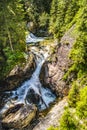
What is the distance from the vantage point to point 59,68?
1404 inches

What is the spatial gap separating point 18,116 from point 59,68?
8687mm

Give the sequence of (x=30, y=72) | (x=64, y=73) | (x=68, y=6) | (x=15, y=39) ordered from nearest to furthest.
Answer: (x=64, y=73)
(x=30, y=72)
(x=15, y=39)
(x=68, y=6)

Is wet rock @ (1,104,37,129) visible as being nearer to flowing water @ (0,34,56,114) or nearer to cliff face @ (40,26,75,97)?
flowing water @ (0,34,56,114)

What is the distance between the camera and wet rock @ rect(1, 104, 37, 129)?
3023cm

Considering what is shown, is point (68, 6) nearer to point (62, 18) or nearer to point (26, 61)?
point (62, 18)

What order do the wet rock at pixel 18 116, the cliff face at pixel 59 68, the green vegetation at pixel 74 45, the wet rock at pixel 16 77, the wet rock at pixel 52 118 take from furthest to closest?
1. the wet rock at pixel 16 77
2. the cliff face at pixel 59 68
3. the wet rock at pixel 18 116
4. the wet rock at pixel 52 118
5. the green vegetation at pixel 74 45

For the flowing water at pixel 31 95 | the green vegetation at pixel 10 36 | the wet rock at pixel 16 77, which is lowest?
the flowing water at pixel 31 95

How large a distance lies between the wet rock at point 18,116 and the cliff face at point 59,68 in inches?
180

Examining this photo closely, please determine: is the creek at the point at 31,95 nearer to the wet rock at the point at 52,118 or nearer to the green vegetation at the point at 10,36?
the wet rock at the point at 52,118

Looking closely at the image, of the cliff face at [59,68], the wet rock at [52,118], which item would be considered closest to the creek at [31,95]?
the cliff face at [59,68]

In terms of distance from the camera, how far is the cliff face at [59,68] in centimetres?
3450

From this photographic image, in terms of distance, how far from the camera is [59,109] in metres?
31.1

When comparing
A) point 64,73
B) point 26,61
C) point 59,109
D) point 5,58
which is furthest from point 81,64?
point 5,58

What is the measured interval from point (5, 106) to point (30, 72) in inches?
274
